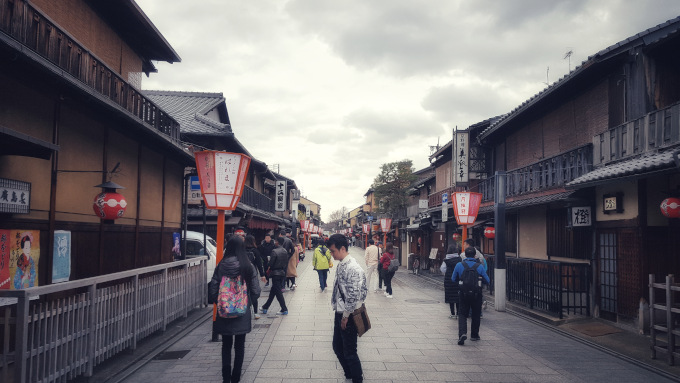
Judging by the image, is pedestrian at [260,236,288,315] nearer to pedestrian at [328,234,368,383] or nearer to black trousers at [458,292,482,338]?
black trousers at [458,292,482,338]

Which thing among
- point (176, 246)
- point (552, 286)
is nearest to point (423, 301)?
point (552, 286)

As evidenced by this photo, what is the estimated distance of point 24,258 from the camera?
267 inches

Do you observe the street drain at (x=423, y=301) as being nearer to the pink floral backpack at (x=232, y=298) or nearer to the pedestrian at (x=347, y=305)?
the pedestrian at (x=347, y=305)

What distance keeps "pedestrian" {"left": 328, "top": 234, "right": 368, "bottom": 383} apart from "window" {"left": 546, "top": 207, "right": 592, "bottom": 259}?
8.77m

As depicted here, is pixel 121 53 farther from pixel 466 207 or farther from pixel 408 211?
pixel 408 211

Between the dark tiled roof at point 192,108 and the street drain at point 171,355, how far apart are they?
14.5 m

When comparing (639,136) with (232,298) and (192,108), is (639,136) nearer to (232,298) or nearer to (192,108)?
(232,298)

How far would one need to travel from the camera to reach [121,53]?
42.4 feet

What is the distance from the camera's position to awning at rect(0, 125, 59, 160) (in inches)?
206

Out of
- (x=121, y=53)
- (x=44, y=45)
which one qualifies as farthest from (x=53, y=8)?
(x=121, y=53)

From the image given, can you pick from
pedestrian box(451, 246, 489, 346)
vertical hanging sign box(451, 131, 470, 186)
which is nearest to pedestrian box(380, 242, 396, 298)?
vertical hanging sign box(451, 131, 470, 186)

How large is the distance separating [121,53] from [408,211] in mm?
29750

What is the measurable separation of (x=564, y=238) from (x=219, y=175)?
10.7 m

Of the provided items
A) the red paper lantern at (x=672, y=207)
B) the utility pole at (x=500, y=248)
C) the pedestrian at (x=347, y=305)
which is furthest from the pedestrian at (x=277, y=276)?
the red paper lantern at (x=672, y=207)
